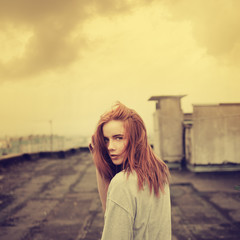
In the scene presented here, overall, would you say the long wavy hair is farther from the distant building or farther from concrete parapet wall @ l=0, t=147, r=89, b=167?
concrete parapet wall @ l=0, t=147, r=89, b=167

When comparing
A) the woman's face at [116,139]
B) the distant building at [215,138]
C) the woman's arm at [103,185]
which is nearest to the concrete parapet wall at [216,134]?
the distant building at [215,138]

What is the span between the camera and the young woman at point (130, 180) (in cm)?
116

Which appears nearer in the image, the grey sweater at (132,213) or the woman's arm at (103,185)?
the grey sweater at (132,213)

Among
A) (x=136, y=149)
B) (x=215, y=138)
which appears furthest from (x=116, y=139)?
(x=215, y=138)

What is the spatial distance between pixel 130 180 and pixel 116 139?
28 cm

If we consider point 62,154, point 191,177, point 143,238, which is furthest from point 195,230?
point 62,154

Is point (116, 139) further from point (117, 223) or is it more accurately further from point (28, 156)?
point (28, 156)

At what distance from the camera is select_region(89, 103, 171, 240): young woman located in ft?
3.80

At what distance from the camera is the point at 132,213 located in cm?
117

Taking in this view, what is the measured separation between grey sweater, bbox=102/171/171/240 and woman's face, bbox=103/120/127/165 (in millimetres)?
169

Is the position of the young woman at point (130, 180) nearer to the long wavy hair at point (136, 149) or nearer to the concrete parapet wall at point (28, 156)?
the long wavy hair at point (136, 149)

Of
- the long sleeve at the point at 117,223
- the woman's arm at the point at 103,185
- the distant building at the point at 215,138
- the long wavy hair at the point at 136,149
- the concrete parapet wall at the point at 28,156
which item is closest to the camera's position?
the long sleeve at the point at 117,223

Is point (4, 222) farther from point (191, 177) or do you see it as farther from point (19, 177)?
point (191, 177)

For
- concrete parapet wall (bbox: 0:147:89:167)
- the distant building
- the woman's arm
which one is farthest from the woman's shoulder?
concrete parapet wall (bbox: 0:147:89:167)
